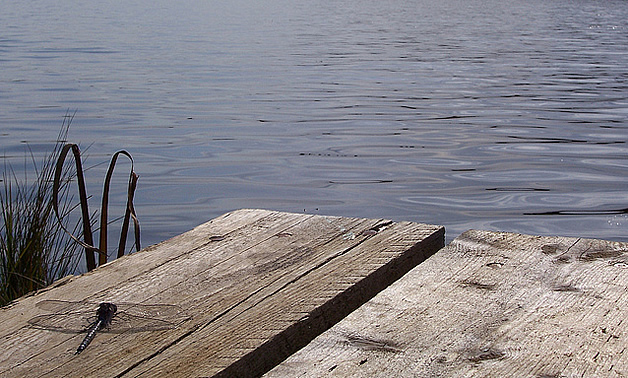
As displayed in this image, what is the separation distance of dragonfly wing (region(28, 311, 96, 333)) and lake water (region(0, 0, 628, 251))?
11.3ft

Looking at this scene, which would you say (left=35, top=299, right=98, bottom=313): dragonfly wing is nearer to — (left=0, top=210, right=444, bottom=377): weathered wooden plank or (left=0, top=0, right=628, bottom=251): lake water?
(left=0, top=210, right=444, bottom=377): weathered wooden plank

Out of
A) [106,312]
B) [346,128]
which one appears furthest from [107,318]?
[346,128]

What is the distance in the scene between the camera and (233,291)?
161 centimetres

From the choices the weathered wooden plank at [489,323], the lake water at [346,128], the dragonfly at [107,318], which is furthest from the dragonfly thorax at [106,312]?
the lake water at [346,128]

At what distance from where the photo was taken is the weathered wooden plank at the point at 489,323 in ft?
4.09

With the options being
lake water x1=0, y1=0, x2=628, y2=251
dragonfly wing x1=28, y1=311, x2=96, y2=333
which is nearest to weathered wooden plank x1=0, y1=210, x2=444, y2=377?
dragonfly wing x1=28, y1=311, x2=96, y2=333

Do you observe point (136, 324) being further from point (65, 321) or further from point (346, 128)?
point (346, 128)

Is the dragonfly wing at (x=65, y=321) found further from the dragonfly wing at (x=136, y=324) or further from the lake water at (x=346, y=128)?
the lake water at (x=346, y=128)

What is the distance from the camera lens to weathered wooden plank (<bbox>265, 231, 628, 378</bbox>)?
1248 mm

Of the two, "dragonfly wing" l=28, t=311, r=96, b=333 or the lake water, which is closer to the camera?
"dragonfly wing" l=28, t=311, r=96, b=333

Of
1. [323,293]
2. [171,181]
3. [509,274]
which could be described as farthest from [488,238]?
[171,181]

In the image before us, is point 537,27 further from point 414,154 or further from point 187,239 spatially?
point 187,239

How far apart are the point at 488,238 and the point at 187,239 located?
72cm

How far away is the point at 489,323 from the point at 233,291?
503mm
